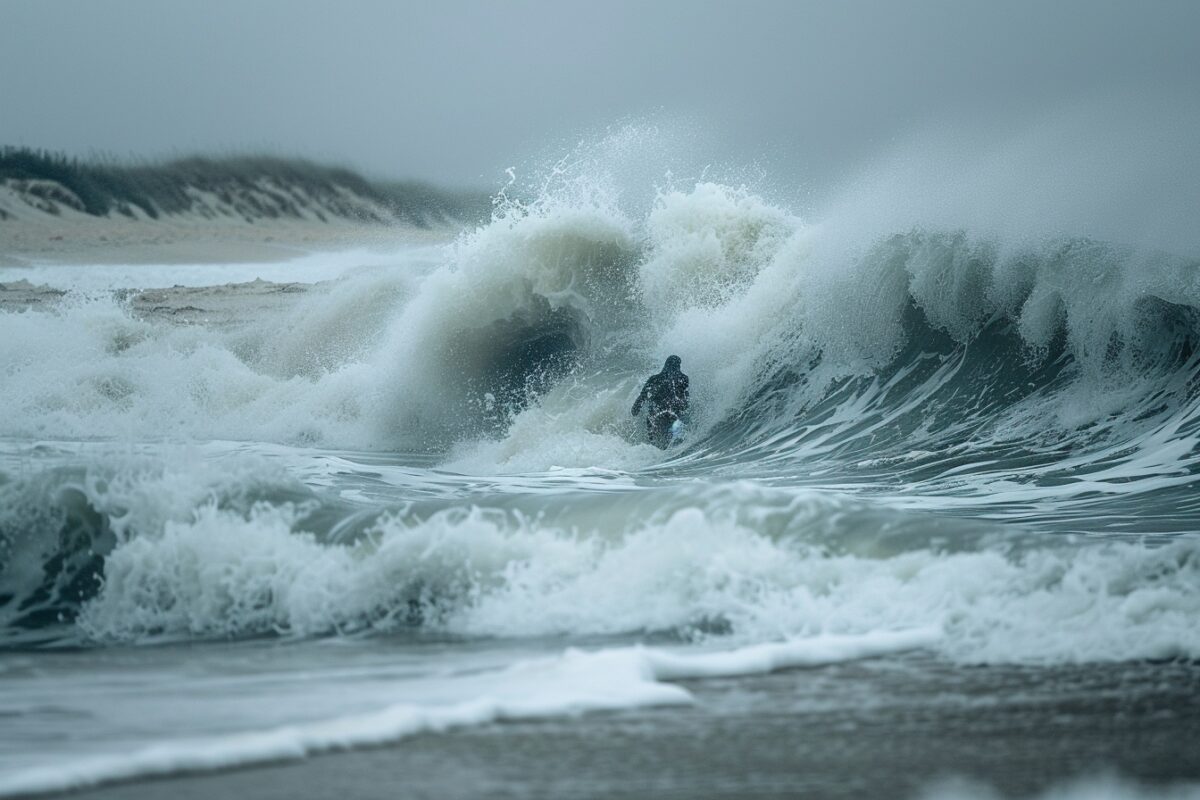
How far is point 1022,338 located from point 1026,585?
7.07 m

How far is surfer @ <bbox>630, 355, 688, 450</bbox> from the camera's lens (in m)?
12.8

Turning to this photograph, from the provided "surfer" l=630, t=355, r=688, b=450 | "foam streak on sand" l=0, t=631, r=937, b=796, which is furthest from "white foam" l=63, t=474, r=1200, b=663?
"surfer" l=630, t=355, r=688, b=450

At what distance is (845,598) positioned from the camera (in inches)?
209

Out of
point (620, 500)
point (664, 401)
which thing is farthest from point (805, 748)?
point (664, 401)

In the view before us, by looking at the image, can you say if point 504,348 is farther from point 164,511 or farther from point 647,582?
point 647,582

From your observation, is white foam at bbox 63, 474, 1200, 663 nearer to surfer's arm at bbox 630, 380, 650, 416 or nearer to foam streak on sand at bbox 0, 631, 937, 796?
foam streak on sand at bbox 0, 631, 937, 796

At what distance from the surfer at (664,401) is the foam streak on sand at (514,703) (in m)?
7.92

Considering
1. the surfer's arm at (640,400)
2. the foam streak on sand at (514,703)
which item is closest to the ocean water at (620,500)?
the foam streak on sand at (514,703)

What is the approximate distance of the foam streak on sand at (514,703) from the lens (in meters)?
3.35

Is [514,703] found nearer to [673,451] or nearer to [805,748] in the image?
[805,748]

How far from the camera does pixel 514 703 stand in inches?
157

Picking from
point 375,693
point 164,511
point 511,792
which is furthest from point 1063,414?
point 511,792

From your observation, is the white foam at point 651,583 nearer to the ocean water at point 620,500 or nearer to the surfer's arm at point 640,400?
the ocean water at point 620,500

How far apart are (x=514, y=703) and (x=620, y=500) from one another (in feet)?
8.10
